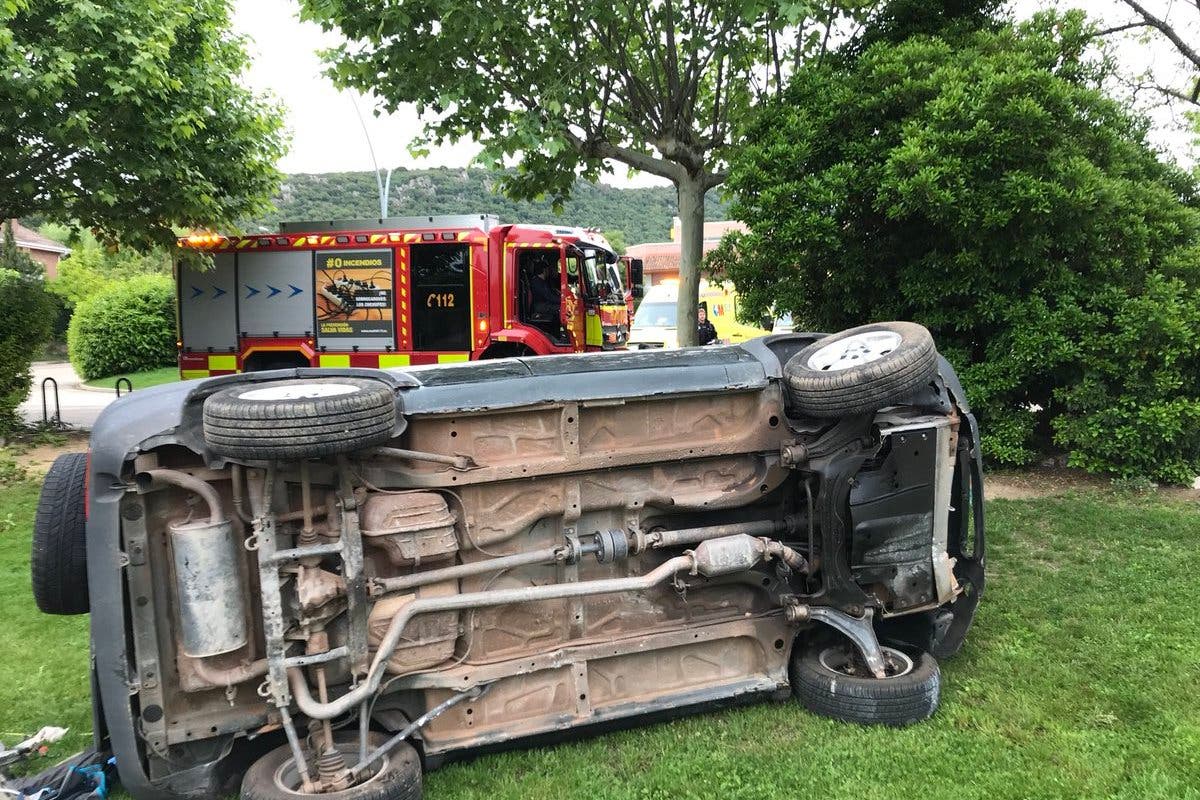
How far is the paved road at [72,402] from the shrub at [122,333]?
3.00 feet

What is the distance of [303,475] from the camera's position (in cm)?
287

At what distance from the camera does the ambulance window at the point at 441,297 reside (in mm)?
13078

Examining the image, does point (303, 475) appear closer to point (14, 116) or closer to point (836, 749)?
point (836, 749)

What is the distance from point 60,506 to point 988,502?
262 inches

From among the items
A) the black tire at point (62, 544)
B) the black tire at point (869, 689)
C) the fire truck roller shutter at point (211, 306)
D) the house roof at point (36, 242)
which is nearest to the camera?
the black tire at point (62, 544)

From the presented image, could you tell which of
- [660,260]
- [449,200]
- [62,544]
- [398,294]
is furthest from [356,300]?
[449,200]

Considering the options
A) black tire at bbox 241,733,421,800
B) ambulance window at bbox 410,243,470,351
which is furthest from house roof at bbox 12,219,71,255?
black tire at bbox 241,733,421,800

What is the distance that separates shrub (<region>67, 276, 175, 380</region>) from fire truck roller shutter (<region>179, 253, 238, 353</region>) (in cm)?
1241

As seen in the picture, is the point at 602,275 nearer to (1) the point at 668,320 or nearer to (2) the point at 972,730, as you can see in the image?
(1) the point at 668,320

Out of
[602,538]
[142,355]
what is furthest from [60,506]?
[142,355]

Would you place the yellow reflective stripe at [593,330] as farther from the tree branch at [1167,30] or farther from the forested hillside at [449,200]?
the forested hillside at [449,200]

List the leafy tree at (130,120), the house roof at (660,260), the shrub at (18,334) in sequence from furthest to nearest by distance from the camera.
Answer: the house roof at (660,260)
the shrub at (18,334)
the leafy tree at (130,120)

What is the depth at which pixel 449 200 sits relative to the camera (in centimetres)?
6262

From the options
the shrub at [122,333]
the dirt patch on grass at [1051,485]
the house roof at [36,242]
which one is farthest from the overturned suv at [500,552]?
the house roof at [36,242]
